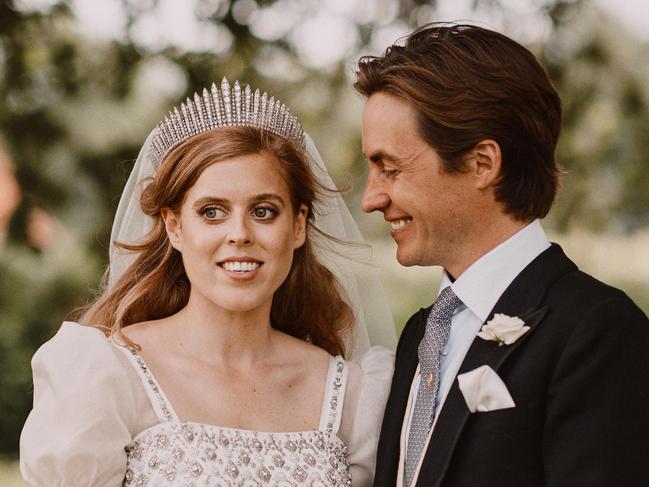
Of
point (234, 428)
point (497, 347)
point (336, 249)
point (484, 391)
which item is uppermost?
point (336, 249)

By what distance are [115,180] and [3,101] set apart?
0.71 metres

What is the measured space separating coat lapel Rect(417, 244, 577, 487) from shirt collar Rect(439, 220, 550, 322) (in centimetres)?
5

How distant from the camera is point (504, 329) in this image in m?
2.89

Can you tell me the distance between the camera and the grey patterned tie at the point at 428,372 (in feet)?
10.2

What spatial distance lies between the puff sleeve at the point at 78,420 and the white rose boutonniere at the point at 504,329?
1.13 metres

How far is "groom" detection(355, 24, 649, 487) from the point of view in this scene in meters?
2.71

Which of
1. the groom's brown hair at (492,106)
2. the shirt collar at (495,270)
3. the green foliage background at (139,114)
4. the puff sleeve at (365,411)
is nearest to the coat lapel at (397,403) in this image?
the puff sleeve at (365,411)

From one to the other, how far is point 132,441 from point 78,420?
0.64ft

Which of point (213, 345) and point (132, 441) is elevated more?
point (213, 345)

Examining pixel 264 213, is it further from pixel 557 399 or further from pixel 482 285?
pixel 557 399

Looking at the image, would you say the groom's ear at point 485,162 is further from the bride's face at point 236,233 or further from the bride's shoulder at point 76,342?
the bride's shoulder at point 76,342

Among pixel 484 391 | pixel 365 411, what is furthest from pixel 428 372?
pixel 365 411

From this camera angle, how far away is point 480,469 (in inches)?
112

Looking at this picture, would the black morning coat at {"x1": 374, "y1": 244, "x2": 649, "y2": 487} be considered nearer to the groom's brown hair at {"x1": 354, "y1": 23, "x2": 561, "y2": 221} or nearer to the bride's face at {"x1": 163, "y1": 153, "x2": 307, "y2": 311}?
the groom's brown hair at {"x1": 354, "y1": 23, "x2": 561, "y2": 221}
